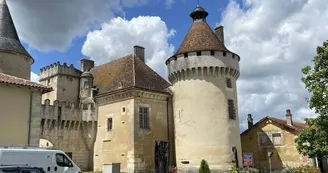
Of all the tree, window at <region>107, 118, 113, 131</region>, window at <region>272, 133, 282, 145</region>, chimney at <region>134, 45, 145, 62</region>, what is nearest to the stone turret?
window at <region>107, 118, 113, 131</region>

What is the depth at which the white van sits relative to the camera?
11.3 metres

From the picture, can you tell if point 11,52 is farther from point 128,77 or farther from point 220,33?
point 220,33

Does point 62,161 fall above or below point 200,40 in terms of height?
below

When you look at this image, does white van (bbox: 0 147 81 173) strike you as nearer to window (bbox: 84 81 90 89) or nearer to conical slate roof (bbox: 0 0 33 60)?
conical slate roof (bbox: 0 0 33 60)

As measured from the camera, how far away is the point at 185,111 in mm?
23891

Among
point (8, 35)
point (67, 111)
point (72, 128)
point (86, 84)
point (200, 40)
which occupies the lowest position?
point (72, 128)

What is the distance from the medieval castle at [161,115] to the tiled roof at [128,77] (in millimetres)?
111

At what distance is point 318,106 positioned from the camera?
17953 mm

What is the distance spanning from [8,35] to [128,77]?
27.9 ft

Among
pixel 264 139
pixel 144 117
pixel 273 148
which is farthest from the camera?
pixel 264 139

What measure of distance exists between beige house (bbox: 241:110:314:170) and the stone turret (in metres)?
18.0

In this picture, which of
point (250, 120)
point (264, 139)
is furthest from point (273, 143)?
point (250, 120)

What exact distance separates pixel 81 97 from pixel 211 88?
10.6 m

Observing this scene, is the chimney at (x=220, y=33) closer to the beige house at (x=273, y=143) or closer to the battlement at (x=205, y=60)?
the battlement at (x=205, y=60)
